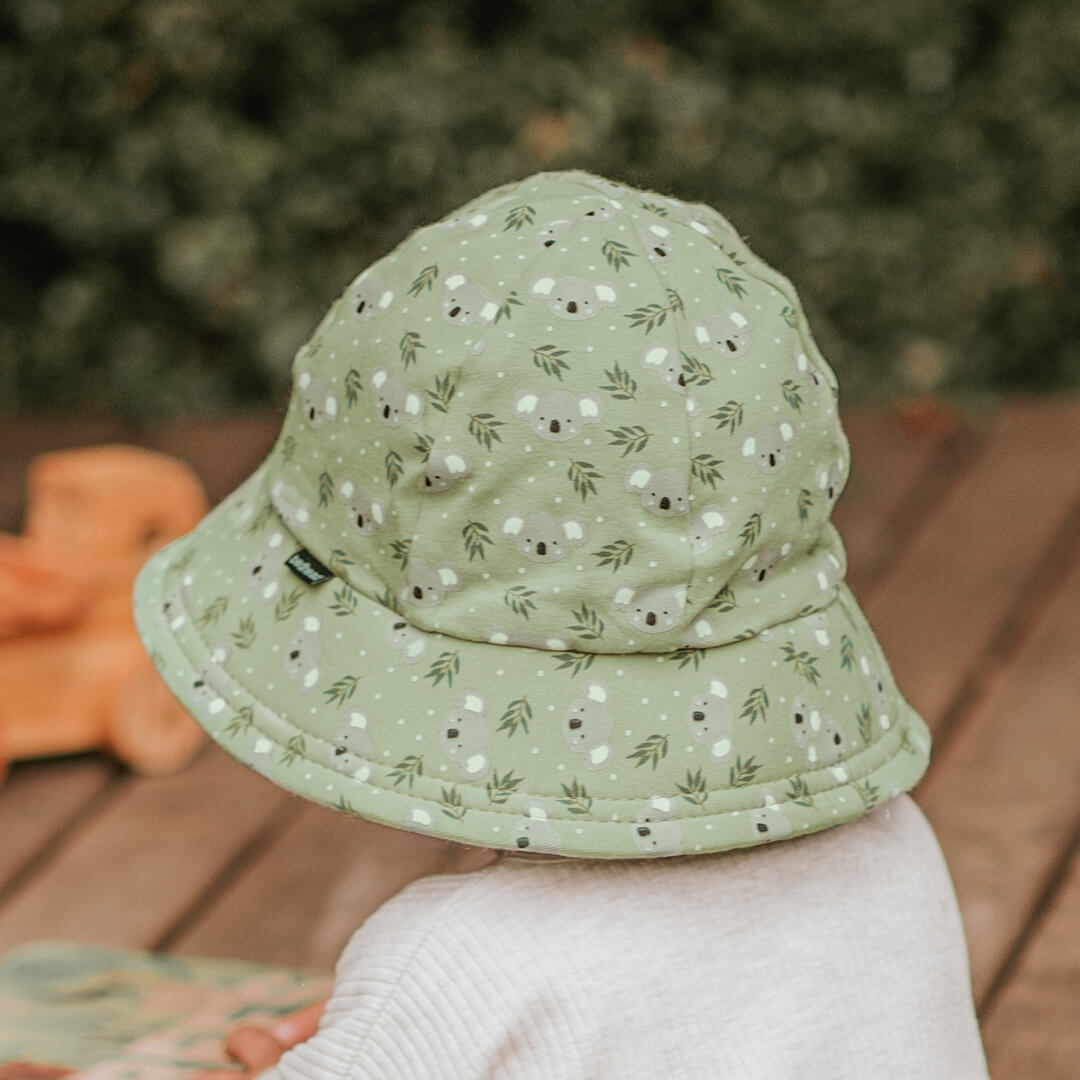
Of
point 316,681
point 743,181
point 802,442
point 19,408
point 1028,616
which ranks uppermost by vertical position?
point 802,442

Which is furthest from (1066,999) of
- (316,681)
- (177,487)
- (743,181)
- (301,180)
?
(301,180)

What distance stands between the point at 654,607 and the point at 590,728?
0.23ft

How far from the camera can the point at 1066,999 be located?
1.25 metres

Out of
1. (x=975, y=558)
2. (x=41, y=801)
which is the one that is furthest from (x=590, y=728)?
(x=975, y=558)

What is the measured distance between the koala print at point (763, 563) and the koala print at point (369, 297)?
0.76 ft

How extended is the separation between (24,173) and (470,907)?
197cm

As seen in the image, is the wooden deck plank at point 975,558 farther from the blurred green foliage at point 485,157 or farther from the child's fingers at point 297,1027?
the child's fingers at point 297,1027

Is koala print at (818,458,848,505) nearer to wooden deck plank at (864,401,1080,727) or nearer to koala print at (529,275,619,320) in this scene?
koala print at (529,275,619,320)

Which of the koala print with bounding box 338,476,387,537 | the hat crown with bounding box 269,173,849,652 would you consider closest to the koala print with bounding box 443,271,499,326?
the hat crown with bounding box 269,173,849,652

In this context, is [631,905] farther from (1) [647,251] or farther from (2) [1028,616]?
(2) [1028,616]

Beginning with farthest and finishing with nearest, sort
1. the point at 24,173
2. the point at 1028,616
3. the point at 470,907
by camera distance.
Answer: the point at 24,173
the point at 1028,616
the point at 470,907

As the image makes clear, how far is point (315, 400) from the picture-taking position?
0.86m

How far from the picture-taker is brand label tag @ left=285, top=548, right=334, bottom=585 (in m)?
0.85

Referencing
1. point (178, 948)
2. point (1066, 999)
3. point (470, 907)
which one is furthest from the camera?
point (178, 948)
